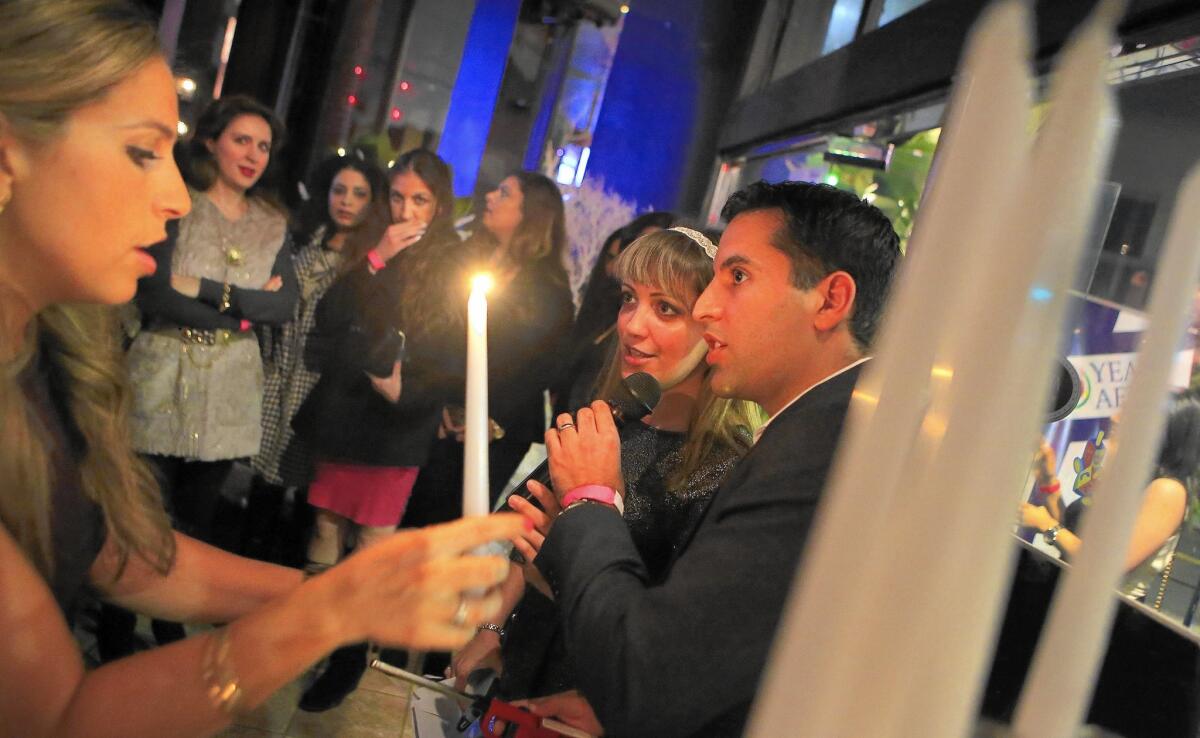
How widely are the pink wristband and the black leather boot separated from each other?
211cm

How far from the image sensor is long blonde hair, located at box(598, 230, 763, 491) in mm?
1782

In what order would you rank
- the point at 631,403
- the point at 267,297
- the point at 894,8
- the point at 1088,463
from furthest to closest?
the point at 894,8, the point at 267,297, the point at 631,403, the point at 1088,463

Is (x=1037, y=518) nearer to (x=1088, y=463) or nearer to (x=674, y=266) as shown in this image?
(x=1088, y=463)

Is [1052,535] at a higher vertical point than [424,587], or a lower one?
higher

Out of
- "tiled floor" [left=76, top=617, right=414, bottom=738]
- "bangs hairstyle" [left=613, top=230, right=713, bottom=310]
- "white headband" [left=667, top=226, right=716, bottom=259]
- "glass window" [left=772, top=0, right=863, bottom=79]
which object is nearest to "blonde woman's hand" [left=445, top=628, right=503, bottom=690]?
"bangs hairstyle" [left=613, top=230, right=713, bottom=310]

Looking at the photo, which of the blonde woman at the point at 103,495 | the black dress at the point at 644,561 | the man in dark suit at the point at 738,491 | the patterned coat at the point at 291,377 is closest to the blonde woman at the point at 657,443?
the black dress at the point at 644,561

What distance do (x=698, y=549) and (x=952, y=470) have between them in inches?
32.1

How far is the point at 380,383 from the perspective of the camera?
133 inches

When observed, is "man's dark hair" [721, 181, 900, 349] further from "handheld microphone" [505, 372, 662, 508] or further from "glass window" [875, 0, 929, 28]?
"glass window" [875, 0, 929, 28]

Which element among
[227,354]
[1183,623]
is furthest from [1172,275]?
[227,354]

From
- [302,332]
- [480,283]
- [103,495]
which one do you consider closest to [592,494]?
[480,283]

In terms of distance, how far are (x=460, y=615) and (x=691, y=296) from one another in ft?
4.31

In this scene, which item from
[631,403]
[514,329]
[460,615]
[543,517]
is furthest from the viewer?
[514,329]

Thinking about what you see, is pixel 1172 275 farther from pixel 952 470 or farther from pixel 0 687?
pixel 0 687
